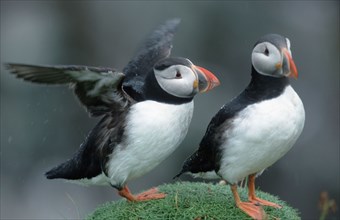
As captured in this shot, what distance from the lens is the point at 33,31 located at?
9.35 metres

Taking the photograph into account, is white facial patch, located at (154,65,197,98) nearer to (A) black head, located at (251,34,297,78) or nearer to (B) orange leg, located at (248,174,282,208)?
(A) black head, located at (251,34,297,78)

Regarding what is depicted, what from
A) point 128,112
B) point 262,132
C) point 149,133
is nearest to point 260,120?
point 262,132

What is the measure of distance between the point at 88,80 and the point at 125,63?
498 cm

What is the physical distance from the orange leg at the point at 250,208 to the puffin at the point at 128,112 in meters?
0.39

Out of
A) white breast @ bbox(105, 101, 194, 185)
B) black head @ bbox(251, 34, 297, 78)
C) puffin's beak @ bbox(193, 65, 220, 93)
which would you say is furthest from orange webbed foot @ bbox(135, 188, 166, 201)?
black head @ bbox(251, 34, 297, 78)

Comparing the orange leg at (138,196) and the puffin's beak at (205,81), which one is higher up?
the puffin's beak at (205,81)

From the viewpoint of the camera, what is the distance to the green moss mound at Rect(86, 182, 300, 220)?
3.86 metres

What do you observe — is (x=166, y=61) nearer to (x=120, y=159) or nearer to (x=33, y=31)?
(x=120, y=159)

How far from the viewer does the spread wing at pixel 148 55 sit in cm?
432

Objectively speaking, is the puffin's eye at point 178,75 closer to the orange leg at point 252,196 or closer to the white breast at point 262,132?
the white breast at point 262,132

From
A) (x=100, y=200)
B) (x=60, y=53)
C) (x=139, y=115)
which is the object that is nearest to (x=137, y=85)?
(x=139, y=115)

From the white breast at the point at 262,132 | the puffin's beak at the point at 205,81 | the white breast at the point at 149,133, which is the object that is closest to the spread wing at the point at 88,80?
the white breast at the point at 149,133

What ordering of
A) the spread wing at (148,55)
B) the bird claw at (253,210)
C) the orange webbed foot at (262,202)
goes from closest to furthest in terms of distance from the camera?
the bird claw at (253,210), the orange webbed foot at (262,202), the spread wing at (148,55)

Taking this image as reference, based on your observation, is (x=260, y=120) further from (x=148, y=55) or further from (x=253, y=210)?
(x=148, y=55)
